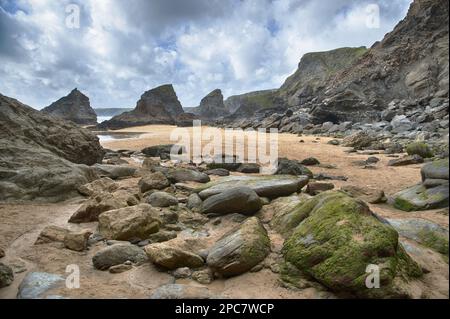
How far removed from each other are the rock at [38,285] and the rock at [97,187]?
5197mm

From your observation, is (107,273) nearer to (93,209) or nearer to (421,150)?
(93,209)

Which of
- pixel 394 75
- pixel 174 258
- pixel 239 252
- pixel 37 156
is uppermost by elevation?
pixel 394 75

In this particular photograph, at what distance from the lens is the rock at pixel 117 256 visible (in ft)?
18.9

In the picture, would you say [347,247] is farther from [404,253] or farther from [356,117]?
[356,117]

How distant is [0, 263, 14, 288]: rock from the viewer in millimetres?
4957

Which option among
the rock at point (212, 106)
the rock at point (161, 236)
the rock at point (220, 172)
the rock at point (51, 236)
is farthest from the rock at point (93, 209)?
the rock at point (212, 106)

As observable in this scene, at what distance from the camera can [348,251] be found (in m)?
4.57

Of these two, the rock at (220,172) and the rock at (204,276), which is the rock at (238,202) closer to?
the rock at (204,276)

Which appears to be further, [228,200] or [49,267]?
[228,200]

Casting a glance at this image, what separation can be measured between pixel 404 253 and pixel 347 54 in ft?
396

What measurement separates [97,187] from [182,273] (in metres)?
6.28

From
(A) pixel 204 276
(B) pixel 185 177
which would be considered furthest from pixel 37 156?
(A) pixel 204 276
